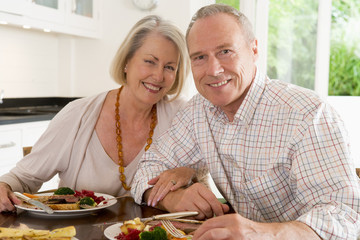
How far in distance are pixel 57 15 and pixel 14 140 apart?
4.62 ft

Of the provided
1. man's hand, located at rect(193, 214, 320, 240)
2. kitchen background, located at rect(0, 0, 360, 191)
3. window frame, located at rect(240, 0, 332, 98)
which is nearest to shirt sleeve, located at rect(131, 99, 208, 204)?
man's hand, located at rect(193, 214, 320, 240)

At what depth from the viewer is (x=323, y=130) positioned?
136 cm

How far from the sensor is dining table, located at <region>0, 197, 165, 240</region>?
1254mm

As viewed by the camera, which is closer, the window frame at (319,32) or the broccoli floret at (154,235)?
the broccoli floret at (154,235)

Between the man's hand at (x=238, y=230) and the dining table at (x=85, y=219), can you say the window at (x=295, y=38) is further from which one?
the man's hand at (x=238, y=230)

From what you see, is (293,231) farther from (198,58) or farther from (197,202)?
(198,58)

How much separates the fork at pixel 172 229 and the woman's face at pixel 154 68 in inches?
33.3

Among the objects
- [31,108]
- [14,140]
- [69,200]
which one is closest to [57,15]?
[31,108]

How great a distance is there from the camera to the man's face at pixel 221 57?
5.20 ft

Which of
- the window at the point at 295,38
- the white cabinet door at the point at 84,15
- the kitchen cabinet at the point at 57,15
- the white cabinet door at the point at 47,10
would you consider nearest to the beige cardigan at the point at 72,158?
the kitchen cabinet at the point at 57,15

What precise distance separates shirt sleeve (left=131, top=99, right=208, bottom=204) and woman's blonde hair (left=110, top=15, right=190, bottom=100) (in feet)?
1.17

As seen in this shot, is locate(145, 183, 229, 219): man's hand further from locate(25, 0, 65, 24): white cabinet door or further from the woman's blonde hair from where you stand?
locate(25, 0, 65, 24): white cabinet door

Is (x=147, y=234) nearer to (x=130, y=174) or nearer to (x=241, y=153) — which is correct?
(x=241, y=153)

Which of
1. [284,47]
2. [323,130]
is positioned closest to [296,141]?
[323,130]
